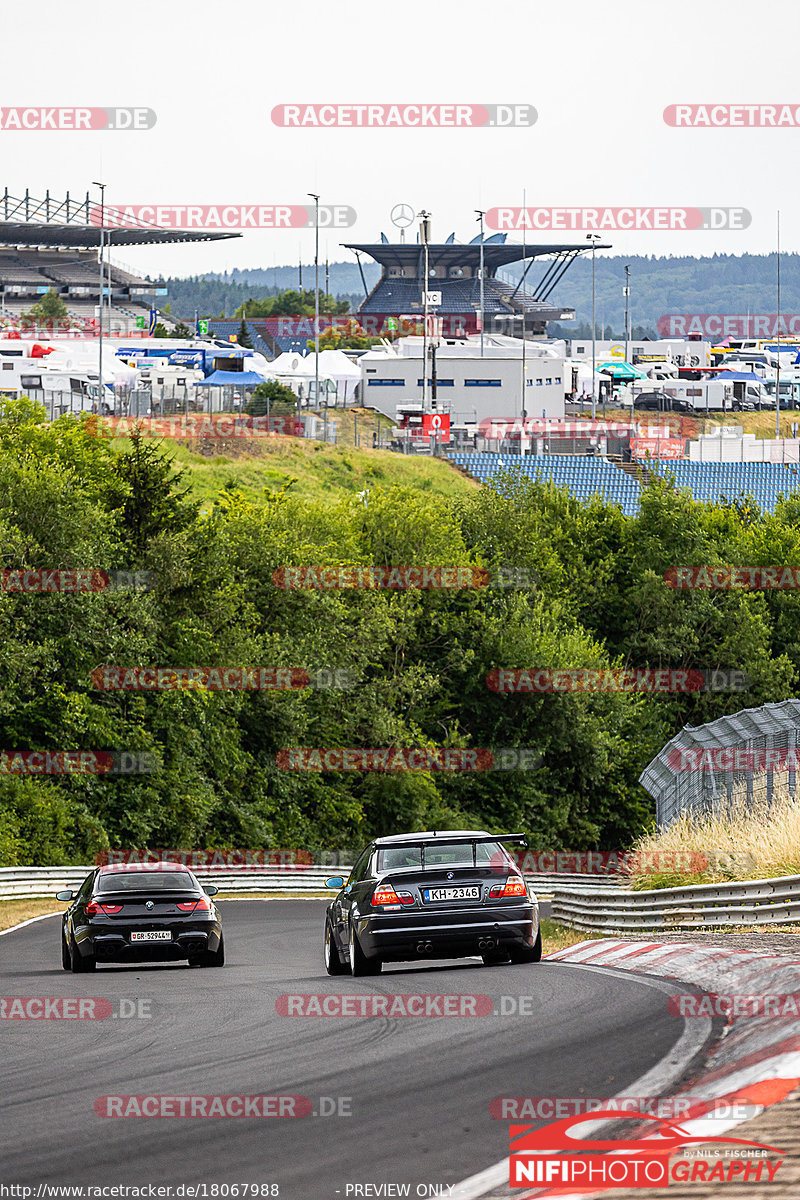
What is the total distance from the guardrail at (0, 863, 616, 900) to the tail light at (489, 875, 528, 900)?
15040 millimetres

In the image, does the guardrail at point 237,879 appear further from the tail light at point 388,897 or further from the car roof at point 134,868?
the tail light at point 388,897

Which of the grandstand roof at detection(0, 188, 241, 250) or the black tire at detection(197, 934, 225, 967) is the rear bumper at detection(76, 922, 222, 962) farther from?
the grandstand roof at detection(0, 188, 241, 250)

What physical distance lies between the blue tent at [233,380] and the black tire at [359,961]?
79.2 m

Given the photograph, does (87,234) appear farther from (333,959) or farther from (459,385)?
(333,959)

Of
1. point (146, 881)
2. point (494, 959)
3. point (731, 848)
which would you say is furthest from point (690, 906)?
point (146, 881)

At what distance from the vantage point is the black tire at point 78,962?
A: 15.2m

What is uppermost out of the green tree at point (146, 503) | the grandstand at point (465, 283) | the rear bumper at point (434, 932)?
the grandstand at point (465, 283)

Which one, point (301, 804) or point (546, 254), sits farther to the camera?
point (546, 254)

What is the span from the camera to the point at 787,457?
88.9m

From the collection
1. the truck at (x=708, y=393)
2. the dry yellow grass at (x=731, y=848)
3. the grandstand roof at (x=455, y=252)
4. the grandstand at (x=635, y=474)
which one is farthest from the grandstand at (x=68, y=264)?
the dry yellow grass at (x=731, y=848)

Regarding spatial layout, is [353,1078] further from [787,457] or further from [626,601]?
[787,457]

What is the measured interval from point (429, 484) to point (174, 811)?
36.2 metres

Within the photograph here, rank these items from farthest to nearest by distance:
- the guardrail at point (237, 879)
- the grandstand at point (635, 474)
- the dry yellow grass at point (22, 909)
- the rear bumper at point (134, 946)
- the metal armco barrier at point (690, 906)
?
1. the grandstand at point (635, 474)
2. the guardrail at point (237, 879)
3. the dry yellow grass at point (22, 909)
4. the rear bumper at point (134, 946)
5. the metal armco barrier at point (690, 906)

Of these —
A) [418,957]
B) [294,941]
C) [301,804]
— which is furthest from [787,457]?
[418,957]
